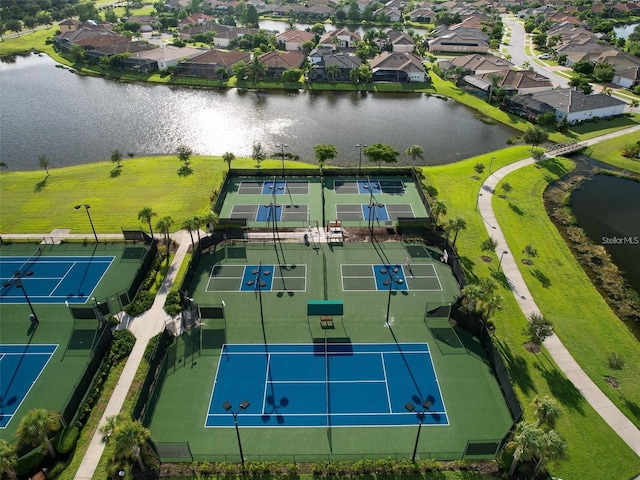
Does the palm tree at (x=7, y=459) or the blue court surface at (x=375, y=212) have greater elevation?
the palm tree at (x=7, y=459)

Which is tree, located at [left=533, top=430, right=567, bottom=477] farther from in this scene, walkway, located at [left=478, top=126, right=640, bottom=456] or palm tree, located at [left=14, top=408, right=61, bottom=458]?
palm tree, located at [left=14, top=408, right=61, bottom=458]

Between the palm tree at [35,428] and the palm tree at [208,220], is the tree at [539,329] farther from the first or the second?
the palm tree at [35,428]

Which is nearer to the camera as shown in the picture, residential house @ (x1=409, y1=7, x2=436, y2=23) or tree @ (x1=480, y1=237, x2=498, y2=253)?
tree @ (x1=480, y1=237, x2=498, y2=253)

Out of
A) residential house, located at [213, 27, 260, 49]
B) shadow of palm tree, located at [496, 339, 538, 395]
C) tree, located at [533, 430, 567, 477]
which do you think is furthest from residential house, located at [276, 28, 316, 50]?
tree, located at [533, 430, 567, 477]

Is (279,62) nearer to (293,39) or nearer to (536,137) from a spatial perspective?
(293,39)

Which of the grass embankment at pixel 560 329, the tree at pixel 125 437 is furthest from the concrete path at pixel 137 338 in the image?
the grass embankment at pixel 560 329

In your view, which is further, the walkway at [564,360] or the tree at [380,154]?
the tree at [380,154]

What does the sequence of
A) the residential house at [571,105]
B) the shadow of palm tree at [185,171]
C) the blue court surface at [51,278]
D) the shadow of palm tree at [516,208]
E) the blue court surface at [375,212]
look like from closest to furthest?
the blue court surface at [51,278], the blue court surface at [375,212], the shadow of palm tree at [516,208], the shadow of palm tree at [185,171], the residential house at [571,105]

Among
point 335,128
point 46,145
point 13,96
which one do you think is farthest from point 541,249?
point 13,96
